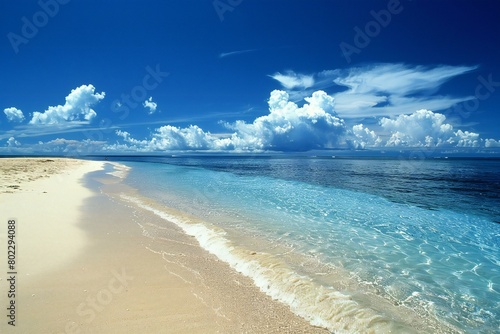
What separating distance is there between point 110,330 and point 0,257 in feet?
18.8

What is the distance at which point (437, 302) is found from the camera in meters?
6.78

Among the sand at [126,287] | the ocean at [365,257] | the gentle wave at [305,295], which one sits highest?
the sand at [126,287]

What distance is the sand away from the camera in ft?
18.0

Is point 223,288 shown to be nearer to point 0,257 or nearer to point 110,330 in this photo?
point 110,330

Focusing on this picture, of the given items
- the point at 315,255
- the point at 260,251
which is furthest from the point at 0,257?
the point at 315,255
